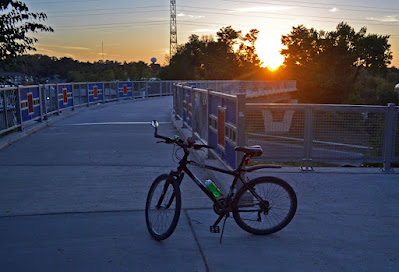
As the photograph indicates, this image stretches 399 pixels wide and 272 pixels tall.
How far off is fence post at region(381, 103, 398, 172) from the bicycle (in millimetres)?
3945

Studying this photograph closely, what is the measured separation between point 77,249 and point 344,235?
2889 mm

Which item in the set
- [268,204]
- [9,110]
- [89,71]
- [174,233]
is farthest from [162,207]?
[89,71]

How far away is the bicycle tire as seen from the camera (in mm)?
4254

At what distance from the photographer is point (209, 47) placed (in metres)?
82.2

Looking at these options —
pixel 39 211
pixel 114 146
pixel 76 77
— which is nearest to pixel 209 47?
pixel 76 77

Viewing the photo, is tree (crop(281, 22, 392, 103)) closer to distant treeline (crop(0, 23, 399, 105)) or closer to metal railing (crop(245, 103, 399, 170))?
distant treeline (crop(0, 23, 399, 105))

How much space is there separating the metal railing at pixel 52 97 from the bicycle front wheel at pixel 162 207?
7.94m

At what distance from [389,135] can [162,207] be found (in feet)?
16.6

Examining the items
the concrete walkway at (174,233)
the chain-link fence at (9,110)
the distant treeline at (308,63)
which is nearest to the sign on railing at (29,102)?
the chain-link fence at (9,110)

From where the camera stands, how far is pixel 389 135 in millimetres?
7410

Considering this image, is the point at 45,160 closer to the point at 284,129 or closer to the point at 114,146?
the point at 114,146

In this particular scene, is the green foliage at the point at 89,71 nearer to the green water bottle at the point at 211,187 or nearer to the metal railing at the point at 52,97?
the metal railing at the point at 52,97

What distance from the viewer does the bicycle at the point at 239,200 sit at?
4.18 meters

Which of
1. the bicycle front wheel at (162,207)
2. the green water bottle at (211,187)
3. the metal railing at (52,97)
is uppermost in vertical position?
the metal railing at (52,97)
